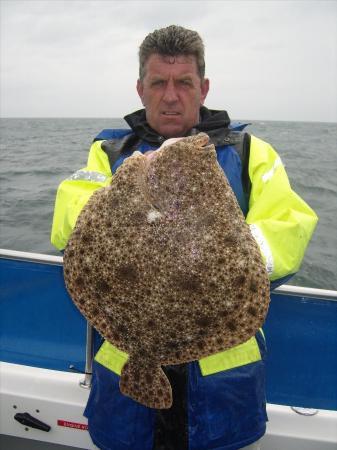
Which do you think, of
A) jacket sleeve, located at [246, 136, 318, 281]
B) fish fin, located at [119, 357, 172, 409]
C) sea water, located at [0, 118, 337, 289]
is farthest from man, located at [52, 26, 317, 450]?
sea water, located at [0, 118, 337, 289]

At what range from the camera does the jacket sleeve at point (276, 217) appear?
201 centimetres

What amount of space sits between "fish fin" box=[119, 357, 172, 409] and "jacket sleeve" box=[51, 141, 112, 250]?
775 mm

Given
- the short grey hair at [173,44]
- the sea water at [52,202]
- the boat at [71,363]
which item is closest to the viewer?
the short grey hair at [173,44]

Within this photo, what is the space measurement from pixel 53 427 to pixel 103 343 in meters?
1.30

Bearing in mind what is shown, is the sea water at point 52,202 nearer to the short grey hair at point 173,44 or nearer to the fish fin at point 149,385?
the short grey hair at point 173,44

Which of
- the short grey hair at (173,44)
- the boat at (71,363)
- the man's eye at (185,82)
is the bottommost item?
the boat at (71,363)

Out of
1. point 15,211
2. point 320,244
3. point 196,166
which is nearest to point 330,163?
point 320,244

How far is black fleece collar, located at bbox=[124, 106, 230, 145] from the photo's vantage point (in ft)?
8.69

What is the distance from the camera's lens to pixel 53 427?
131 inches

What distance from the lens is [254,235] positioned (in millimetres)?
2002

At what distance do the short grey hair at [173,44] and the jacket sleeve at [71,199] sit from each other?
72 centimetres

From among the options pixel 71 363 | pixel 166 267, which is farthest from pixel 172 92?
pixel 71 363

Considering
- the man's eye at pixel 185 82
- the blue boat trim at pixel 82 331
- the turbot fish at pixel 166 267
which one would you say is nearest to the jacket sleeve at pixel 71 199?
the turbot fish at pixel 166 267

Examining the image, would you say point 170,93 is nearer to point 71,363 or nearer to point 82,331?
point 82,331
